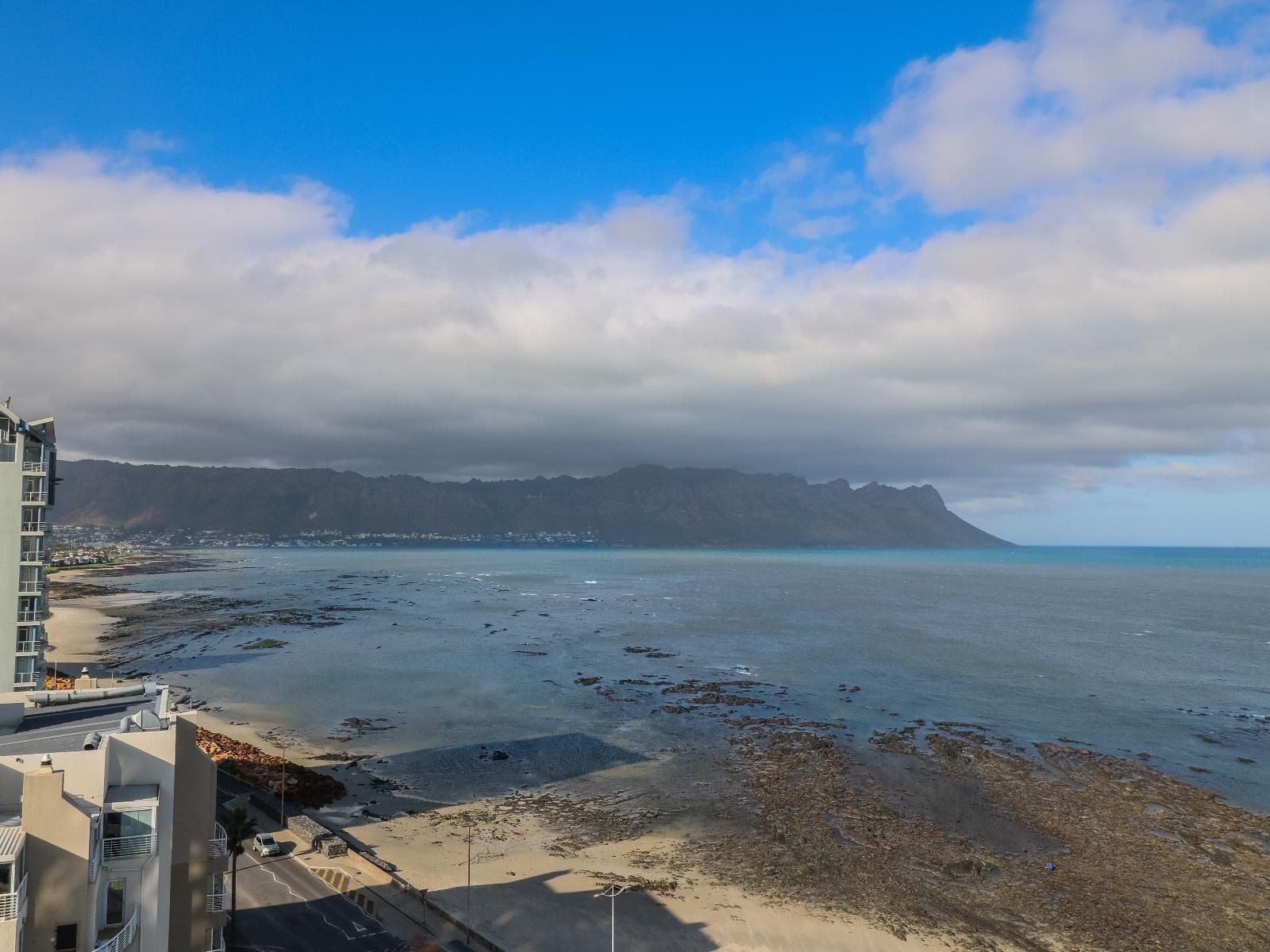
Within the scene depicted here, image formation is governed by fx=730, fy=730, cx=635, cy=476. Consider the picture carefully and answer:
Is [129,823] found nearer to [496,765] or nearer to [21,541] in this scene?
[21,541]

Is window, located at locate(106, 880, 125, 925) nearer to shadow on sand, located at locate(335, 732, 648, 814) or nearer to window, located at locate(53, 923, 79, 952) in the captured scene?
window, located at locate(53, 923, 79, 952)

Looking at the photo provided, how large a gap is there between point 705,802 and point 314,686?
50.8 meters

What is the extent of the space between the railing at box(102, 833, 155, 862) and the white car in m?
21.4

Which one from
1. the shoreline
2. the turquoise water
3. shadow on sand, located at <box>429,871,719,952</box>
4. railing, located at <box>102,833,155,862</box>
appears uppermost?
railing, located at <box>102,833,155,862</box>

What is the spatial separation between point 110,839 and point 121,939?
233cm

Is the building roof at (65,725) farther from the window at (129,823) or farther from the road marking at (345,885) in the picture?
the road marking at (345,885)

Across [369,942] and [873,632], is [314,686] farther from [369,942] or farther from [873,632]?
[873,632]

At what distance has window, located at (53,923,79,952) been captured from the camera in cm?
1627

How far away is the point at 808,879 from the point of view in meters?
38.5

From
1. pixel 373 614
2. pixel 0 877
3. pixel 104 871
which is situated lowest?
pixel 373 614

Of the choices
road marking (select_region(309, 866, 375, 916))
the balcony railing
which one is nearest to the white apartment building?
the balcony railing

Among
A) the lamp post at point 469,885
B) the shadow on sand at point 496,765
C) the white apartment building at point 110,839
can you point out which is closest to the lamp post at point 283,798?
the shadow on sand at point 496,765

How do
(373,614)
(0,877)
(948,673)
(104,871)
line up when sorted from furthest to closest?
(373,614) → (948,673) → (104,871) → (0,877)

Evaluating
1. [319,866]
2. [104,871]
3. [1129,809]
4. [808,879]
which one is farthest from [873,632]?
[104,871]
